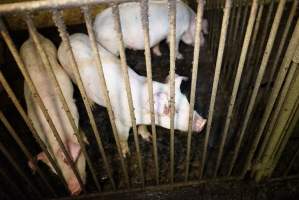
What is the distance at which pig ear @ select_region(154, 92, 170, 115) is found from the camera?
223 cm

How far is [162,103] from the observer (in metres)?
2.23

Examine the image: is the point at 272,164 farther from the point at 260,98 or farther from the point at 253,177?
the point at 260,98

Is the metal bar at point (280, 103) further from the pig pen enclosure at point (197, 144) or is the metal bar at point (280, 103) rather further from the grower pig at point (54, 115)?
the grower pig at point (54, 115)

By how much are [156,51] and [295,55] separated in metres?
2.22

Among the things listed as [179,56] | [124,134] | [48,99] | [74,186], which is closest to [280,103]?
[124,134]

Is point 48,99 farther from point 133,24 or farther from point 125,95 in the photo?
point 133,24

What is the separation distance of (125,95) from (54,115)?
1.87ft

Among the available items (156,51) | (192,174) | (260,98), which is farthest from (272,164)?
(156,51)

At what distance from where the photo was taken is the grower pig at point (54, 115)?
221cm

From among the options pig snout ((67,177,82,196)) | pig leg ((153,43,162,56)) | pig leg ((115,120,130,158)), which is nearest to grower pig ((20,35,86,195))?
pig snout ((67,177,82,196))

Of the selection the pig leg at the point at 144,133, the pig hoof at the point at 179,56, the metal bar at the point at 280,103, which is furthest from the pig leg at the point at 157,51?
the metal bar at the point at 280,103

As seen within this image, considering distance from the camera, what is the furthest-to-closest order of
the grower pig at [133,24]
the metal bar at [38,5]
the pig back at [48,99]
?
the grower pig at [133,24]
the pig back at [48,99]
the metal bar at [38,5]

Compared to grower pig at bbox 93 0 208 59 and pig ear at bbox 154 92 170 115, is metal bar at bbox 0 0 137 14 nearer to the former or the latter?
pig ear at bbox 154 92 170 115

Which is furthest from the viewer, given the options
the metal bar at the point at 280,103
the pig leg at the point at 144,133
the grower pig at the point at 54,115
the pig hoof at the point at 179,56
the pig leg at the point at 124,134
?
the pig hoof at the point at 179,56
